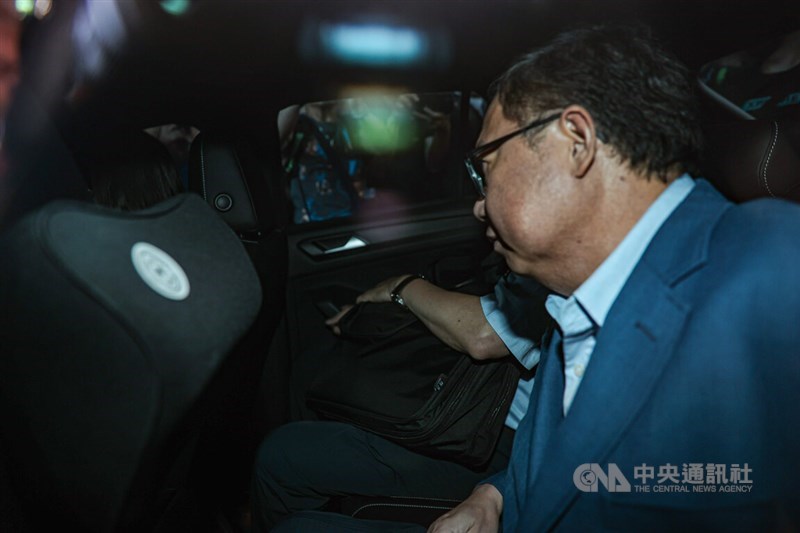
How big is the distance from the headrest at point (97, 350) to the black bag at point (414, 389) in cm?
89

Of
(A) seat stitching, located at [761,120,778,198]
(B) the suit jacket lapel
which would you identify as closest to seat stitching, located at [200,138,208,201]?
(B) the suit jacket lapel

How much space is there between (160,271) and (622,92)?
2.90 feet

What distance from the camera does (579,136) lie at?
3.40 ft

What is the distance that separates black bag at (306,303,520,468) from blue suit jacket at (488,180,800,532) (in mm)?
461

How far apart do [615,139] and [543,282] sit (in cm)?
35

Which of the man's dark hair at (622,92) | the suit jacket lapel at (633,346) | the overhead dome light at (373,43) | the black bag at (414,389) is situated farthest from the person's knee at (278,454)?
the overhead dome light at (373,43)

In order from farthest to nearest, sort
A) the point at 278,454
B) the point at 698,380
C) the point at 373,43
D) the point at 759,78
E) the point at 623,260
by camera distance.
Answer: the point at 759,78 → the point at 373,43 → the point at 278,454 → the point at 623,260 → the point at 698,380

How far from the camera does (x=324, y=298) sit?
2.51m

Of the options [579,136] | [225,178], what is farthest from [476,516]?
[225,178]

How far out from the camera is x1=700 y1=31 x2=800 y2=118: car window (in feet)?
10.00

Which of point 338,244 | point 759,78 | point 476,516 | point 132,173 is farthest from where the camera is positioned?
point 759,78

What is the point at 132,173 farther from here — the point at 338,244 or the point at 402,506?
the point at 402,506

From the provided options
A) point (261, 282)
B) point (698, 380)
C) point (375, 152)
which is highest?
point (698, 380)

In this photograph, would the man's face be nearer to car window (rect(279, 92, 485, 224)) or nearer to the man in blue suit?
the man in blue suit
